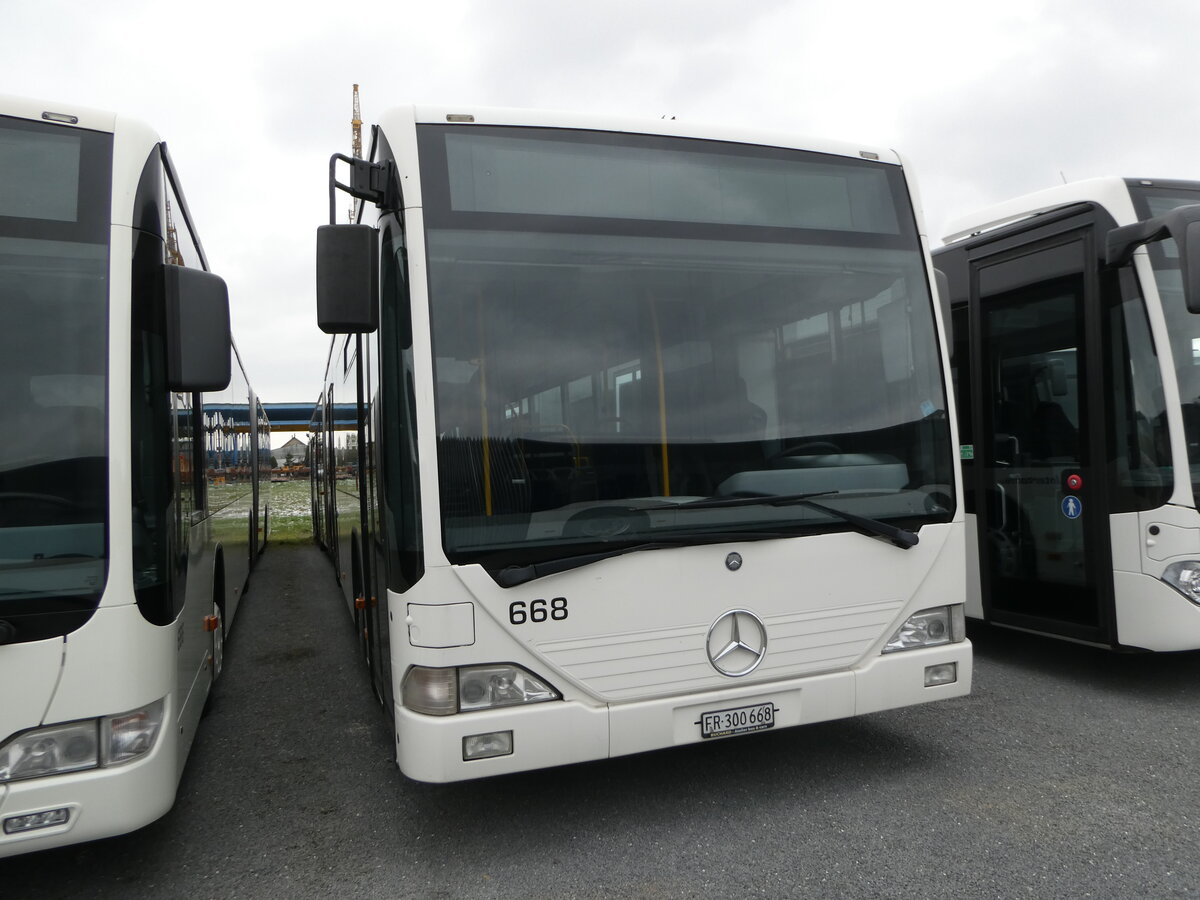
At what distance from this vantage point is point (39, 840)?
9.31 feet

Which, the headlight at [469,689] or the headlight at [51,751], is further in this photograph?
the headlight at [469,689]

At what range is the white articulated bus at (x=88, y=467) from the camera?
113 inches

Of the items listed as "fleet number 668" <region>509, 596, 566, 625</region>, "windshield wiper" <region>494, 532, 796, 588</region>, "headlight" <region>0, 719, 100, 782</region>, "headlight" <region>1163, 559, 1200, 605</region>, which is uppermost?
"windshield wiper" <region>494, 532, 796, 588</region>

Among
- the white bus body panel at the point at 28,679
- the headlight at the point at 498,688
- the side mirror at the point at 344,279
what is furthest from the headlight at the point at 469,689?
the side mirror at the point at 344,279

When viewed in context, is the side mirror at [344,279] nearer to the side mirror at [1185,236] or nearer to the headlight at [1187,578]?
the side mirror at [1185,236]

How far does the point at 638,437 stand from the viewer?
3533 mm

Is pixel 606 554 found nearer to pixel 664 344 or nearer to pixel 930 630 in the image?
pixel 664 344

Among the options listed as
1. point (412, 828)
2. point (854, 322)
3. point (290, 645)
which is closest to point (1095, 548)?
point (854, 322)

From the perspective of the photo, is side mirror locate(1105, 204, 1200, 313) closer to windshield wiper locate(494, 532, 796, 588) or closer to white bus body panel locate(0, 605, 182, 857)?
windshield wiper locate(494, 532, 796, 588)

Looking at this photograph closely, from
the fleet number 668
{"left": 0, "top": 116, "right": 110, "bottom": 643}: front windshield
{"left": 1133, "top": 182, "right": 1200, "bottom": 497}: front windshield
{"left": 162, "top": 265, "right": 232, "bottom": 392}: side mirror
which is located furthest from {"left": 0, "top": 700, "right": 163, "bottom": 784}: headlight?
{"left": 1133, "top": 182, "right": 1200, "bottom": 497}: front windshield

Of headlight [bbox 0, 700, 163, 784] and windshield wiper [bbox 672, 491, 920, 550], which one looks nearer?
headlight [bbox 0, 700, 163, 784]

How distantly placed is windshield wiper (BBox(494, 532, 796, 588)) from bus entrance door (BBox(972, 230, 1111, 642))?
110 inches

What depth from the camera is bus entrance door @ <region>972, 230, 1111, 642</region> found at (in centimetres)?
541

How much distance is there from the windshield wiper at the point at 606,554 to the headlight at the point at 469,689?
35 centimetres
